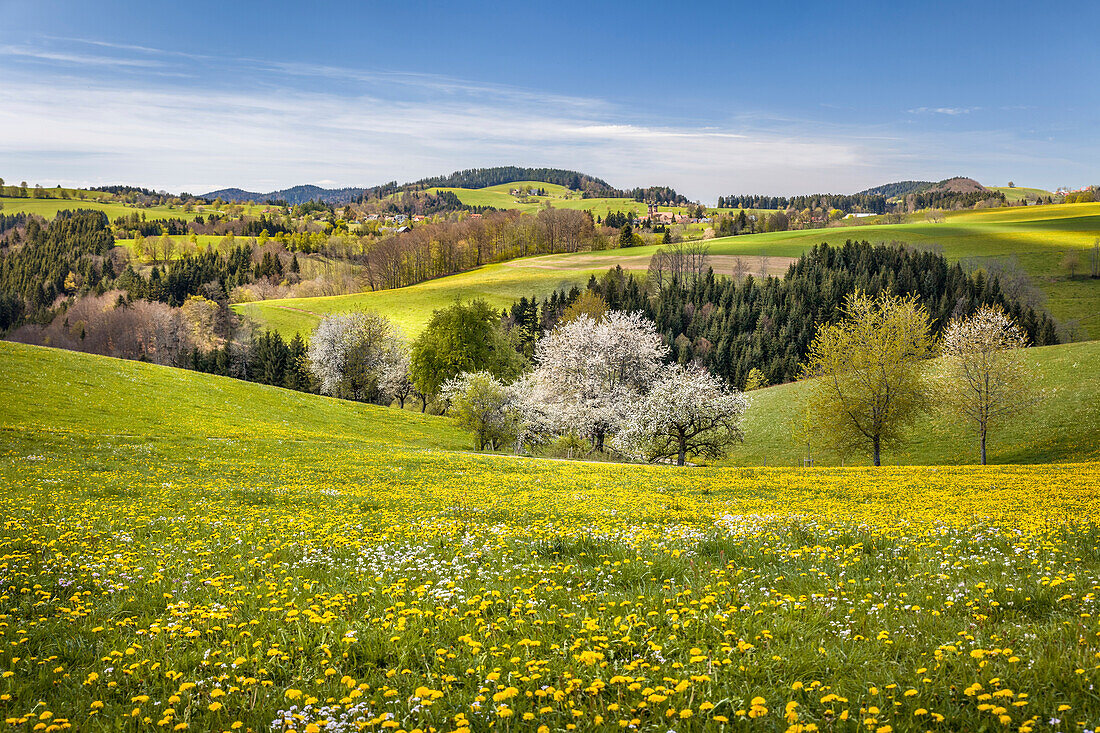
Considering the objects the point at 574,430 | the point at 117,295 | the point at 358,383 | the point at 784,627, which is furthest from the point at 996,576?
the point at 117,295

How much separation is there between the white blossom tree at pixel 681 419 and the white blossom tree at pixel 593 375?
448 cm

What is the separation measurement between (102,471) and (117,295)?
556 ft

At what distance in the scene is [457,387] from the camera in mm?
66875

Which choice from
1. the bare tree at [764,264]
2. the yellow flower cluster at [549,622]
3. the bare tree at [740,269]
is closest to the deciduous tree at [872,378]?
the yellow flower cluster at [549,622]

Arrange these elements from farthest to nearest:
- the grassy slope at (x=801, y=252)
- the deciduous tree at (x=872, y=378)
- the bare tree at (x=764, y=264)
A: the bare tree at (x=764, y=264), the grassy slope at (x=801, y=252), the deciduous tree at (x=872, y=378)

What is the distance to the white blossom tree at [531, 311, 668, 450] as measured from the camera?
55.4 meters

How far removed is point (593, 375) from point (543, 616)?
168 ft

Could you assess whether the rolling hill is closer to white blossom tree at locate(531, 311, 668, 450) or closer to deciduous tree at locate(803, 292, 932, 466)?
deciduous tree at locate(803, 292, 932, 466)

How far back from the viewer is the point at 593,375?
2286 inches

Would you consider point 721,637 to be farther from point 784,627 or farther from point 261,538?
point 261,538

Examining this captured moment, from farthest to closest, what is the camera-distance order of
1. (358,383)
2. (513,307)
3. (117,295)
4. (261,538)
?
(117,295), (513,307), (358,383), (261,538)

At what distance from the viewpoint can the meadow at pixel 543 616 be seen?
199 inches

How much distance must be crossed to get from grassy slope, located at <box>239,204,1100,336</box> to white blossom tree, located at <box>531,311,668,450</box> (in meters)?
72.4

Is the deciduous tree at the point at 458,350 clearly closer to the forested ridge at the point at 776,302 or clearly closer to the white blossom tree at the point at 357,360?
the white blossom tree at the point at 357,360
